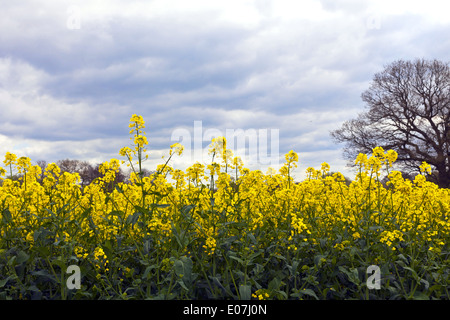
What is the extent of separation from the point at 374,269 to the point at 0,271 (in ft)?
12.1

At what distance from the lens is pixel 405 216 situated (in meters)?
5.13

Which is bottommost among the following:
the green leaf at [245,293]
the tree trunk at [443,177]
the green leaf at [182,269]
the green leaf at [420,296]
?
the green leaf at [420,296]

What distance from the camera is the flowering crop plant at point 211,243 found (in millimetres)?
3559

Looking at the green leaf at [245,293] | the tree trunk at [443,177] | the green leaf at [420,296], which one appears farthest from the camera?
the tree trunk at [443,177]

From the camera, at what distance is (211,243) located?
3.73 metres

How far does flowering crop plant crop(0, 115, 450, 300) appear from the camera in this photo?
11.7 feet

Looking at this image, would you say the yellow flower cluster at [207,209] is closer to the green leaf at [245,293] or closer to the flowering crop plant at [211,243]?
the flowering crop plant at [211,243]

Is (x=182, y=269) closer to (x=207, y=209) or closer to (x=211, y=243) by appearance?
(x=211, y=243)

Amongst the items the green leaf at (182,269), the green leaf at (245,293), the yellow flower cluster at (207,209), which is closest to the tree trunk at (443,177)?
the yellow flower cluster at (207,209)

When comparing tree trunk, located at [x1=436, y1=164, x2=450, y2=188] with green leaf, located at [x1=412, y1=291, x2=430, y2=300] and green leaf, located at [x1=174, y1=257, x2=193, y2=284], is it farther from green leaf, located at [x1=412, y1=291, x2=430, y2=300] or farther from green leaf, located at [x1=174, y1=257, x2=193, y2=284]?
green leaf, located at [x1=174, y1=257, x2=193, y2=284]

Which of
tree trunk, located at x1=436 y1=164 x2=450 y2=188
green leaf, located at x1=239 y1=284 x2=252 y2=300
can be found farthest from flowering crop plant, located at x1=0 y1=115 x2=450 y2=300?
tree trunk, located at x1=436 y1=164 x2=450 y2=188

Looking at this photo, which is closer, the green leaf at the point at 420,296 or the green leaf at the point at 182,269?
the green leaf at the point at 182,269

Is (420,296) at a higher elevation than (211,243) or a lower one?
lower

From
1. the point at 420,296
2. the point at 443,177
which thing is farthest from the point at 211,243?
the point at 443,177
